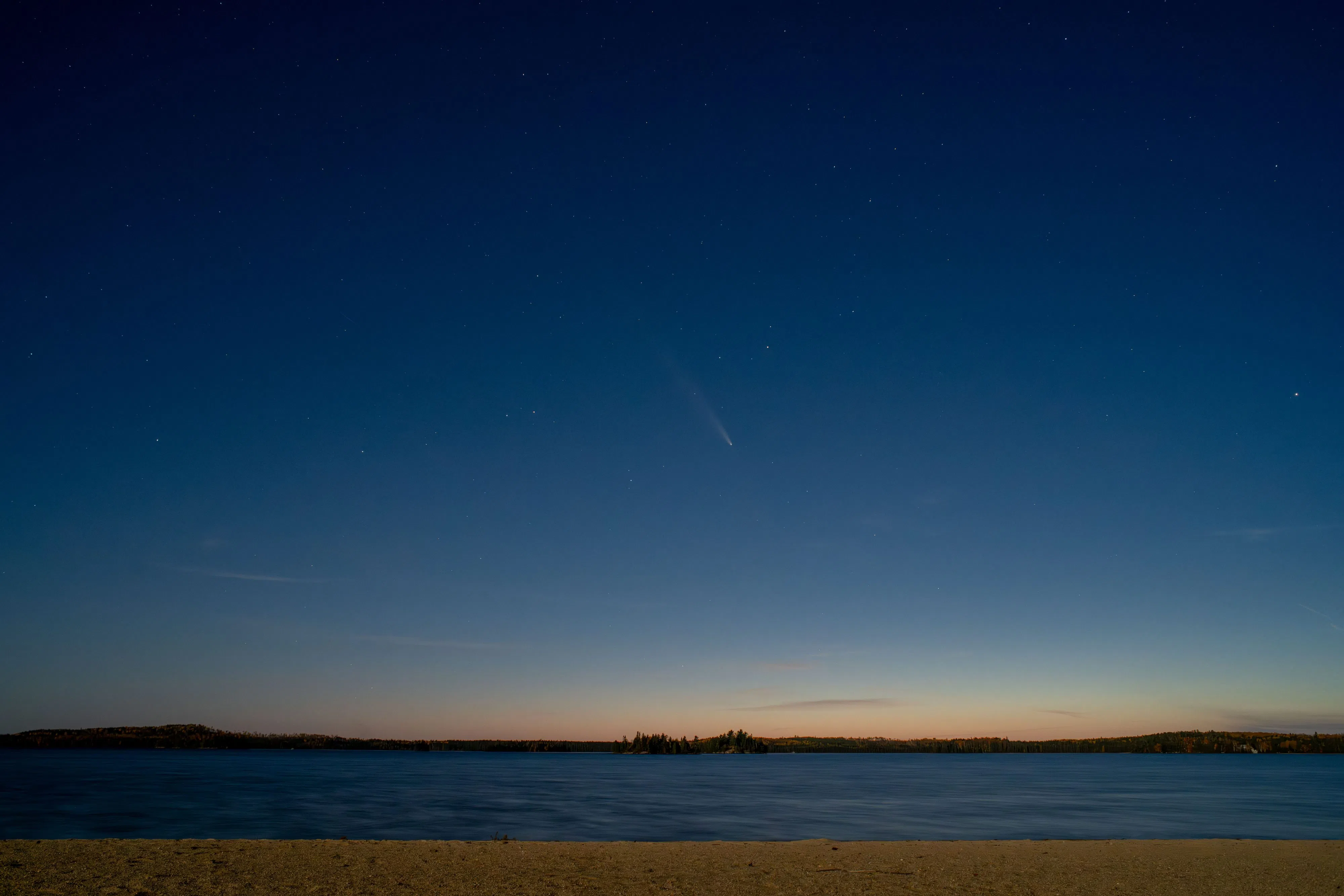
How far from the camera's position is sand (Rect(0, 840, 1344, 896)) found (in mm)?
15328

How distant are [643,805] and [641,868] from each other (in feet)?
128

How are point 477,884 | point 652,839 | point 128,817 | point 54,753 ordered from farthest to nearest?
1. point 54,753
2. point 128,817
3. point 652,839
4. point 477,884

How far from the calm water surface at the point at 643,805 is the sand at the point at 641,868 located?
12097 millimetres

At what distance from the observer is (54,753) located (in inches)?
7849

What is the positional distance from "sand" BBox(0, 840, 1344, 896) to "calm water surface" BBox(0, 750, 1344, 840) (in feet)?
39.7

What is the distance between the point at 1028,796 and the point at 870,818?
29.7 m

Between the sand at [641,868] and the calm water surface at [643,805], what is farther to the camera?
the calm water surface at [643,805]

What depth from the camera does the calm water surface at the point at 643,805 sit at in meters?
36.0

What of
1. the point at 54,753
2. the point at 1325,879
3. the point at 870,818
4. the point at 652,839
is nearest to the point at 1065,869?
the point at 1325,879

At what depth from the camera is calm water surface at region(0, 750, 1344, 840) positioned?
36031 millimetres

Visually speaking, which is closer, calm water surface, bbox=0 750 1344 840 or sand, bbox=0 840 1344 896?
sand, bbox=0 840 1344 896

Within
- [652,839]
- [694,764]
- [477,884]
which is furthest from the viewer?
[694,764]

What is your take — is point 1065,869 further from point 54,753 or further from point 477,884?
point 54,753

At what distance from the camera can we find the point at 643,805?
54.6m
